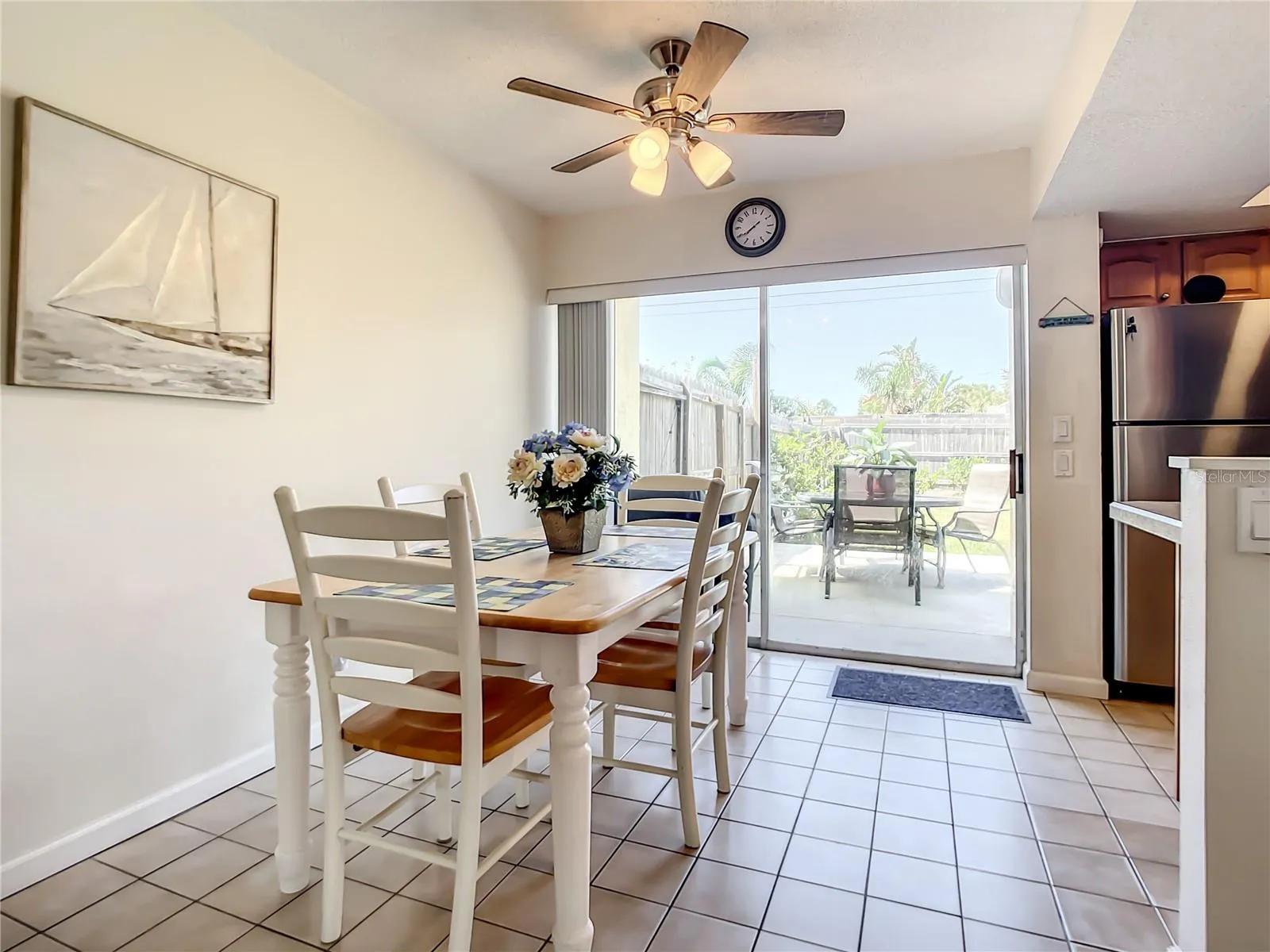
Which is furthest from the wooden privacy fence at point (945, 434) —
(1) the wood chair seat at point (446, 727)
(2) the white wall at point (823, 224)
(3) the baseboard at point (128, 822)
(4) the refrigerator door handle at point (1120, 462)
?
(3) the baseboard at point (128, 822)

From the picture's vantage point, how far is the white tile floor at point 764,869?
4.87 feet

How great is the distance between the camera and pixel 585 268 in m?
3.93

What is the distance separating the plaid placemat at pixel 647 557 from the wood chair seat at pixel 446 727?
0.45 m

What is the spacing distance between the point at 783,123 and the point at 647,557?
1.44m

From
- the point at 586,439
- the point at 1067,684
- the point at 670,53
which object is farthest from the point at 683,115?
the point at 1067,684

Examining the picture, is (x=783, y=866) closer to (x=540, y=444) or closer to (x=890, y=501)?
(x=540, y=444)

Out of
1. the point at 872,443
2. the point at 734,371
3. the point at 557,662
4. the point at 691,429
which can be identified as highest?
the point at 734,371

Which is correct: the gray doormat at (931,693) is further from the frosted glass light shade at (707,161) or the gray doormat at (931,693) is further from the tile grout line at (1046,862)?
the frosted glass light shade at (707,161)

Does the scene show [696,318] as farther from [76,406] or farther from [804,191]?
[76,406]

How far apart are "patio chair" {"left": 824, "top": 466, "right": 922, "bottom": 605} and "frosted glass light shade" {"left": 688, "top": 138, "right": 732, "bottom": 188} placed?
1.82m

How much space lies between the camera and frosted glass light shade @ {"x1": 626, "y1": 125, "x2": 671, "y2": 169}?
2.04 meters

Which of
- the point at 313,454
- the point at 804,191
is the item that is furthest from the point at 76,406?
the point at 804,191

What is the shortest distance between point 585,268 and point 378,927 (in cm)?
332

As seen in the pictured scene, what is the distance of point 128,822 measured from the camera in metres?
1.88
